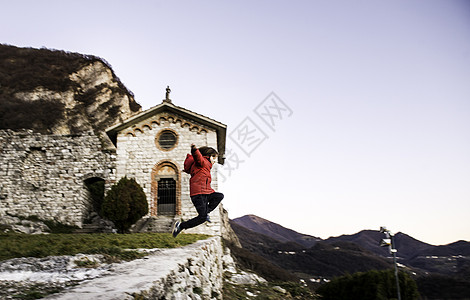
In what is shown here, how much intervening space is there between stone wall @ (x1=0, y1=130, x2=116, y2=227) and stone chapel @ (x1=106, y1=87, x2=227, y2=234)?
1.94m

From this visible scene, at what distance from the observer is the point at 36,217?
1670 centimetres

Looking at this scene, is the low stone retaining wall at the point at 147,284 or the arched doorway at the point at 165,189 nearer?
the low stone retaining wall at the point at 147,284

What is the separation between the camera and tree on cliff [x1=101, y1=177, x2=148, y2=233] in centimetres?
1348

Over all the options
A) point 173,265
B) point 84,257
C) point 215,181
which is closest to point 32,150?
point 215,181

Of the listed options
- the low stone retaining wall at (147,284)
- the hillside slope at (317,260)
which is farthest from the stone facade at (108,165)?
the hillside slope at (317,260)

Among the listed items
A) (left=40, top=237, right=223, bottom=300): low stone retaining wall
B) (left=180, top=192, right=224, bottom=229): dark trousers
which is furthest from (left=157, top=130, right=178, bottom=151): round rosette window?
(left=40, top=237, right=223, bottom=300): low stone retaining wall

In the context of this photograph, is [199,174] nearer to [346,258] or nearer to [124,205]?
[124,205]

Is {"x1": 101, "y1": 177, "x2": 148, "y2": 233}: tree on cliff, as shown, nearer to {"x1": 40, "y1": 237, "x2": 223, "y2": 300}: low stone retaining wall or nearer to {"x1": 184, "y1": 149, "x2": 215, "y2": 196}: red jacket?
{"x1": 184, "y1": 149, "x2": 215, "y2": 196}: red jacket

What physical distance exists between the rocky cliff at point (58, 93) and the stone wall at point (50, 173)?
15.0 metres

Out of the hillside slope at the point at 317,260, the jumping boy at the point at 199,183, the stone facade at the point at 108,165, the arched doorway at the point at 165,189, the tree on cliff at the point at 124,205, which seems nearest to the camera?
the jumping boy at the point at 199,183

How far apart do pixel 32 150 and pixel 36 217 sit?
156 inches

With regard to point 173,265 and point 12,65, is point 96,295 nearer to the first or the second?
point 173,265

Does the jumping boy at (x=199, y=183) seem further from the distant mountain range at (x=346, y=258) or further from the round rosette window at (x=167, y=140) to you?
the distant mountain range at (x=346, y=258)

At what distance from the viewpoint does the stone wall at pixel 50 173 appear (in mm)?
16875
